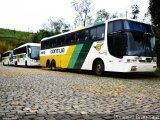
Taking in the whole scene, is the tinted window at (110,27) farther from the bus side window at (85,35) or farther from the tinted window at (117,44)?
the bus side window at (85,35)

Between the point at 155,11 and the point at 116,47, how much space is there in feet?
23.3

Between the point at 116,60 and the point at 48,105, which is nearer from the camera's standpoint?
the point at 48,105

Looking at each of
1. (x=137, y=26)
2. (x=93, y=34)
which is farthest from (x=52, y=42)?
(x=137, y=26)

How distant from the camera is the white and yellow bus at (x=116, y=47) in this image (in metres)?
14.5

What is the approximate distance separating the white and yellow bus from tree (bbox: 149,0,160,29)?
4.96 metres

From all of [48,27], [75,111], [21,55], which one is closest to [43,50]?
[21,55]

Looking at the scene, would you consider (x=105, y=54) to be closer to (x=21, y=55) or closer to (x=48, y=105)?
(x=48, y=105)

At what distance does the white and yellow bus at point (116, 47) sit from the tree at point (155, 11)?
4.96 meters

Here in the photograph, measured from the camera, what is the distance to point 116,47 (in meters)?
15.0

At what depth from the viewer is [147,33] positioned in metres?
15.5

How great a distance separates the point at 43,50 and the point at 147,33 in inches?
554

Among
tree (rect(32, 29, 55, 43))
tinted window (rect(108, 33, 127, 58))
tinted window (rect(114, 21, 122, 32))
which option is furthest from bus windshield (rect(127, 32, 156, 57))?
tree (rect(32, 29, 55, 43))

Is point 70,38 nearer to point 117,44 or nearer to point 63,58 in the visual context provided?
point 63,58

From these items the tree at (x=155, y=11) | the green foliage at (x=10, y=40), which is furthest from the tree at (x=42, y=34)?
the tree at (x=155, y=11)
